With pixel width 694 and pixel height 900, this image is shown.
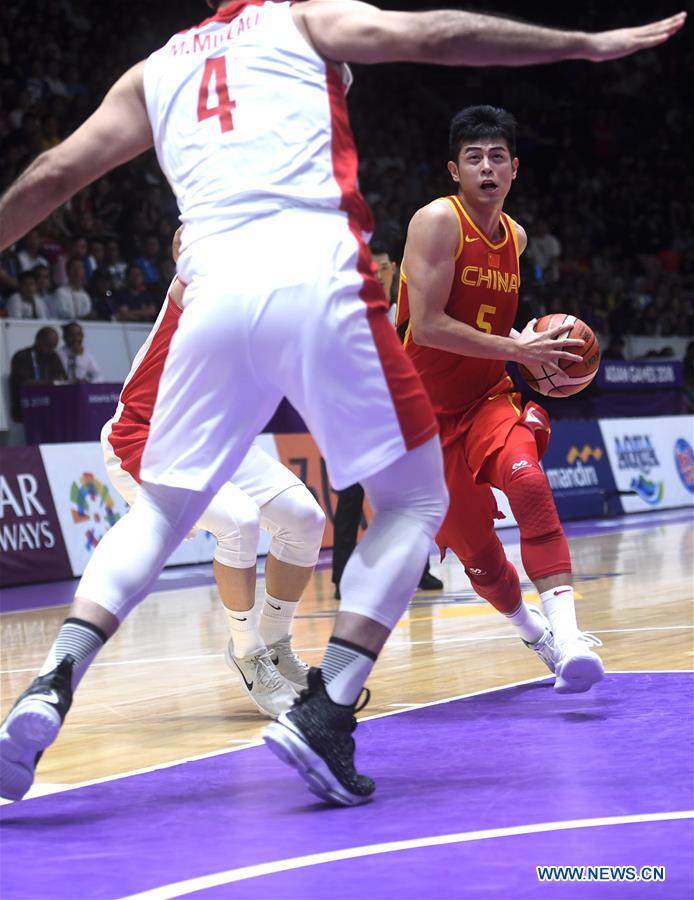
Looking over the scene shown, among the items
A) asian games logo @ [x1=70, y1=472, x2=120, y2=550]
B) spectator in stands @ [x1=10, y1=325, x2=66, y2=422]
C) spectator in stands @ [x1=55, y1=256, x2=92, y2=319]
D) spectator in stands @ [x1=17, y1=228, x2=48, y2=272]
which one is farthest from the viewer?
spectator in stands @ [x1=17, y1=228, x2=48, y2=272]

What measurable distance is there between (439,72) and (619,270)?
535 centimetres

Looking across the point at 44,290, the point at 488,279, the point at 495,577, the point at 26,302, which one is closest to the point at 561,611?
the point at 495,577

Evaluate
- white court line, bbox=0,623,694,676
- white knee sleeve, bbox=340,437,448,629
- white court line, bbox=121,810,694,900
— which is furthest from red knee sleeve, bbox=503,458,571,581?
white court line, bbox=121,810,694,900

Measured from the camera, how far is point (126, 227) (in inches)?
584

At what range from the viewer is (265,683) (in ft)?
14.8

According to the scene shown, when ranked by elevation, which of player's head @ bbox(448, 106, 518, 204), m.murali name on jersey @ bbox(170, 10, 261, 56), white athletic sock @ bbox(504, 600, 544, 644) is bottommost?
white athletic sock @ bbox(504, 600, 544, 644)

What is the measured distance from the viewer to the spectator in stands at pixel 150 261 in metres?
14.5

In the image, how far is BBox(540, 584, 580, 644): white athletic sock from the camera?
438 cm

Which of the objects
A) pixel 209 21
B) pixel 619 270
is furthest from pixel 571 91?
pixel 209 21

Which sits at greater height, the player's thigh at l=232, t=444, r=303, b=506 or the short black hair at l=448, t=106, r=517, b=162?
the short black hair at l=448, t=106, r=517, b=162

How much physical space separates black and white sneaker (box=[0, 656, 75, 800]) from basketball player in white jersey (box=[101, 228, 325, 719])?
1.46 metres

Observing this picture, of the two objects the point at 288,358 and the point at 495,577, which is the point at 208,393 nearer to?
the point at 288,358

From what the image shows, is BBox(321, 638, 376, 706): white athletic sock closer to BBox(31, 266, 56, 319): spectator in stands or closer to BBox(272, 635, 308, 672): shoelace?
BBox(272, 635, 308, 672): shoelace

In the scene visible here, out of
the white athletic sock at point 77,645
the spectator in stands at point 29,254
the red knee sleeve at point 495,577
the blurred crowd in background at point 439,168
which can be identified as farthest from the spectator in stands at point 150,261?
the white athletic sock at point 77,645
